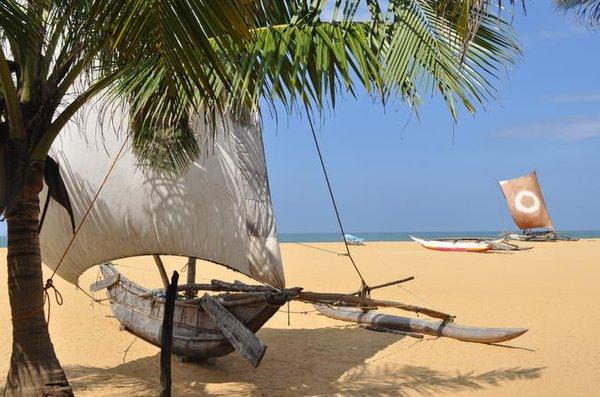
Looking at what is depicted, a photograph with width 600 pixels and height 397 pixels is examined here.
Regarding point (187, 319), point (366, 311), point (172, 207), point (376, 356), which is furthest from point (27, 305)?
point (366, 311)

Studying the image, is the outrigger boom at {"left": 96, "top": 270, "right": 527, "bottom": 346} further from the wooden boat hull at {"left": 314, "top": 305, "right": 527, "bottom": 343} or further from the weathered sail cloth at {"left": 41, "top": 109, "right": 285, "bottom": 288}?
the weathered sail cloth at {"left": 41, "top": 109, "right": 285, "bottom": 288}

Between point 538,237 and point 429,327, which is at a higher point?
point 538,237

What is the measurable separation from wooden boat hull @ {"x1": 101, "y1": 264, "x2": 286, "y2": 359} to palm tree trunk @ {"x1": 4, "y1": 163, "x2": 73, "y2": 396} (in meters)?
2.37

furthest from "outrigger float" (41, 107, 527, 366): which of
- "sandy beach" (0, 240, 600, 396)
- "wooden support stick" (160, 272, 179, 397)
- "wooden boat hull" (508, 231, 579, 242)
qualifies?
"wooden boat hull" (508, 231, 579, 242)

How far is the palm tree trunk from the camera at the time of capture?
5.79m

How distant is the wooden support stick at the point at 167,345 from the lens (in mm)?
6457

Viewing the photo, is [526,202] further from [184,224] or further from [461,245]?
[184,224]

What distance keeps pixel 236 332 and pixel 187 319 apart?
1.24 metres

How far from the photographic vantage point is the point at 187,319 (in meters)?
8.25

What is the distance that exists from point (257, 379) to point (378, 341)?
118 inches

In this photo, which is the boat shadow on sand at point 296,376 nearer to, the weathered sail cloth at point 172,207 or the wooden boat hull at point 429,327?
the wooden boat hull at point 429,327

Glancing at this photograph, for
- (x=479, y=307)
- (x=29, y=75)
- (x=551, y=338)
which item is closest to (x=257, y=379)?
(x=29, y=75)

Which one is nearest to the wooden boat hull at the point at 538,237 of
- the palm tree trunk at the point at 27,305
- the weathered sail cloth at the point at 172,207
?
the weathered sail cloth at the point at 172,207

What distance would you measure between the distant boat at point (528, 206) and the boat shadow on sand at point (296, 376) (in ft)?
116
